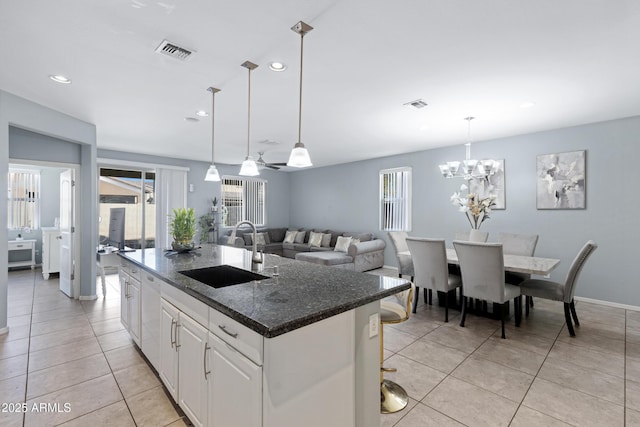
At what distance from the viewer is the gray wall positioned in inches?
158

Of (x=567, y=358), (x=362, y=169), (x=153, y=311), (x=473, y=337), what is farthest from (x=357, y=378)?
(x=362, y=169)

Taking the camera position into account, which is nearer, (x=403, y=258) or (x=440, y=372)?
(x=440, y=372)

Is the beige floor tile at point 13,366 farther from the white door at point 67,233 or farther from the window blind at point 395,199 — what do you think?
the window blind at point 395,199

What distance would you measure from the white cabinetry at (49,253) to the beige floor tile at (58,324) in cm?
292

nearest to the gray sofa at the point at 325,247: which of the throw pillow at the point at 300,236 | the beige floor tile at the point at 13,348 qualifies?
the throw pillow at the point at 300,236

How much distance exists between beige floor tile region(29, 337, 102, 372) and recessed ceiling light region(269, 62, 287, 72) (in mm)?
3133

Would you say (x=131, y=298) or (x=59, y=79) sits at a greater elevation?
(x=59, y=79)

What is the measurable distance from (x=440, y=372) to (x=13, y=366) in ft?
12.0

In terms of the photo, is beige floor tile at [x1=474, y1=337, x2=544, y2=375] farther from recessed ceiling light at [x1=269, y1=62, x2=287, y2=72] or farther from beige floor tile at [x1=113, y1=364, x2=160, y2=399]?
recessed ceiling light at [x1=269, y1=62, x2=287, y2=72]

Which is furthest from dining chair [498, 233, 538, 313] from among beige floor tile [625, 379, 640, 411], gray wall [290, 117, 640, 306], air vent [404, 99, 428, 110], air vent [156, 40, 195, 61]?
air vent [156, 40, 195, 61]

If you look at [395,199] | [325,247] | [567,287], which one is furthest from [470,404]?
[325,247]

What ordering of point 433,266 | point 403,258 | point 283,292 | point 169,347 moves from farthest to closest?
point 403,258
point 433,266
point 169,347
point 283,292

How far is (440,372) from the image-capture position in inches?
98.0

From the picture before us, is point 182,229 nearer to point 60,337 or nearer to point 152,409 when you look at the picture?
point 152,409
